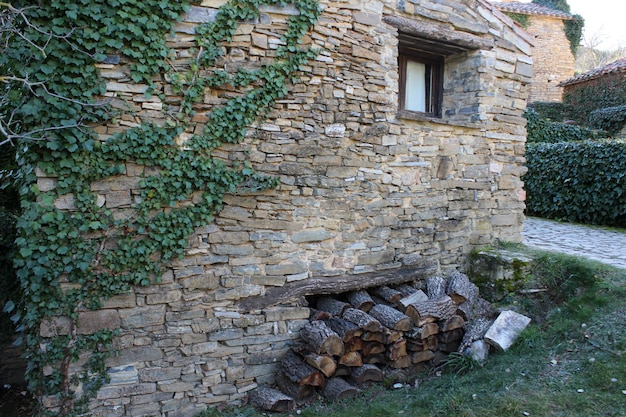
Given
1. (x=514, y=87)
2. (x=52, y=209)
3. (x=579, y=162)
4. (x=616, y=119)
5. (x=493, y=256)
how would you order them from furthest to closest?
1. (x=616, y=119)
2. (x=579, y=162)
3. (x=514, y=87)
4. (x=493, y=256)
5. (x=52, y=209)

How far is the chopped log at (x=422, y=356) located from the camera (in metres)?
4.50

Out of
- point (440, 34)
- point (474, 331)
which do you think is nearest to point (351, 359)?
point (474, 331)

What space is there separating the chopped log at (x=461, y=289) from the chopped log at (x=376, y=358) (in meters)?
1.05

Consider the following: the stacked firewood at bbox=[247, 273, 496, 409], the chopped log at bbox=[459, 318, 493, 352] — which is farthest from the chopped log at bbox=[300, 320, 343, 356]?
the chopped log at bbox=[459, 318, 493, 352]

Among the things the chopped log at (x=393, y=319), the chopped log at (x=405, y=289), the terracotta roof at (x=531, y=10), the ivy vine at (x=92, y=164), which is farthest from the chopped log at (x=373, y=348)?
the terracotta roof at (x=531, y=10)

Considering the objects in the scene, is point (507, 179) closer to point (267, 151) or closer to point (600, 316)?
point (600, 316)

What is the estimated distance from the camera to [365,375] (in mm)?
4227

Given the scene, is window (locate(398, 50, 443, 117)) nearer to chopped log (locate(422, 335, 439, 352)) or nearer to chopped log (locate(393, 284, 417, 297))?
chopped log (locate(393, 284, 417, 297))

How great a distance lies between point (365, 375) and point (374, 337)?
36 centimetres

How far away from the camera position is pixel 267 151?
4195 millimetres

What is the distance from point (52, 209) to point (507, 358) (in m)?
4.24

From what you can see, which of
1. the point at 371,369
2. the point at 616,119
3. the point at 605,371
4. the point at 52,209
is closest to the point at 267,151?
the point at 52,209

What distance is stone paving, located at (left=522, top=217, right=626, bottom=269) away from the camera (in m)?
5.94

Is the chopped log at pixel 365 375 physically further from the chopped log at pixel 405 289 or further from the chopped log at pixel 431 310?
the chopped log at pixel 405 289
